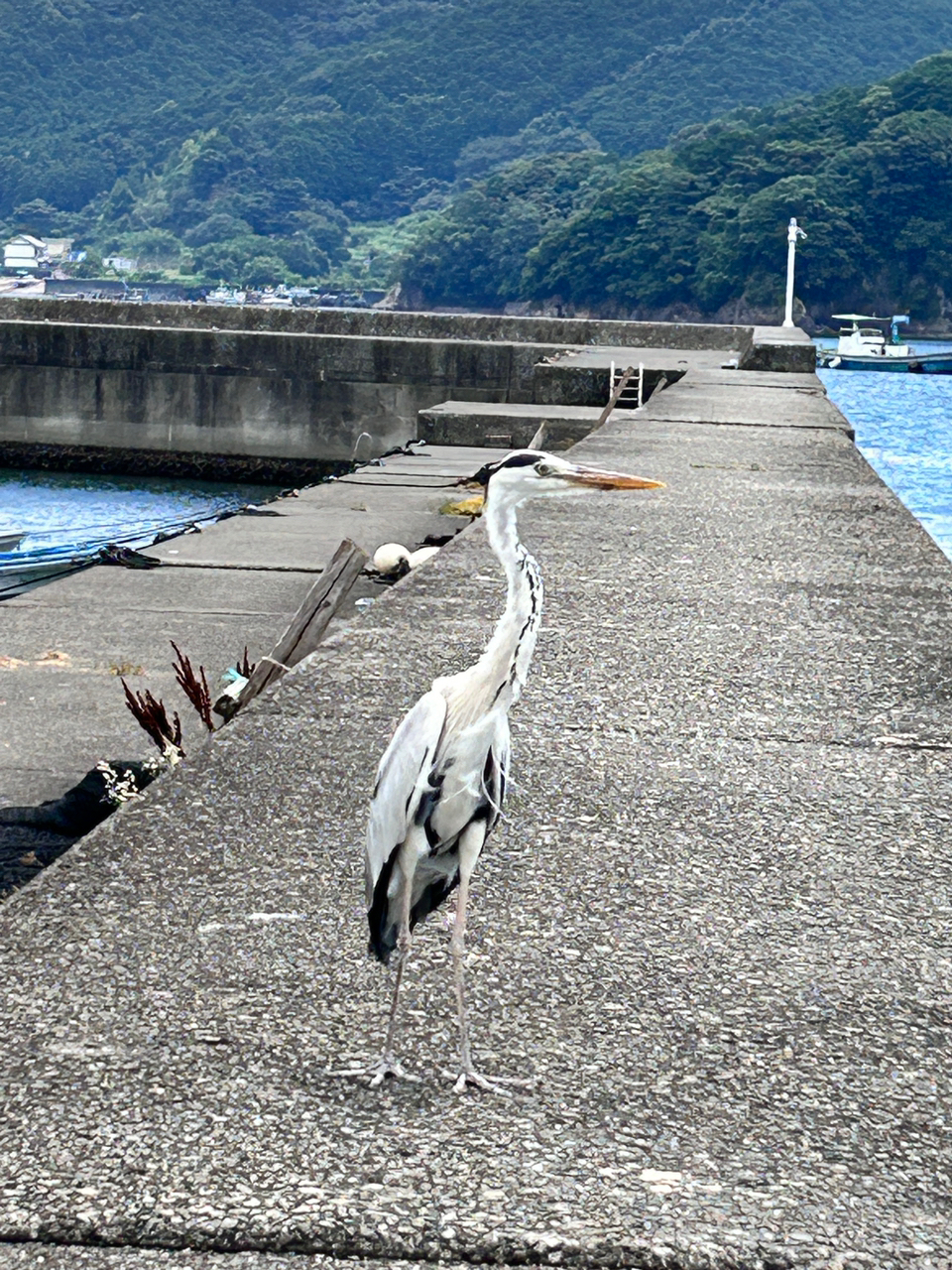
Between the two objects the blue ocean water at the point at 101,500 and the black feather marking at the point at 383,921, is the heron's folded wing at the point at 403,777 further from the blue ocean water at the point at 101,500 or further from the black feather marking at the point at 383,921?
the blue ocean water at the point at 101,500

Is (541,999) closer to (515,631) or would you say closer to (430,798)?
(430,798)

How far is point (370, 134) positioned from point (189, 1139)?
163037 millimetres

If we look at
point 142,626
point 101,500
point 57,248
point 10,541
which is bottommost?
point 101,500

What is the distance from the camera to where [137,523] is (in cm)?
1556

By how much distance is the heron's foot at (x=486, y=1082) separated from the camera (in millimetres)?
2684

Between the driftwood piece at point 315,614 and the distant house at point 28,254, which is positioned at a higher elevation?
the distant house at point 28,254

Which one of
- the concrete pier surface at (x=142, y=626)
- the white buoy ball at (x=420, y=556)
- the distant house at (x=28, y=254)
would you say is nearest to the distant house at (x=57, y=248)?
the distant house at (x=28, y=254)

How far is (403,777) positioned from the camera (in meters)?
2.65

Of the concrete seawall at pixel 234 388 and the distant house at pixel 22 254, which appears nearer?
the concrete seawall at pixel 234 388

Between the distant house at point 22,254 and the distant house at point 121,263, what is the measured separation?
23.6 ft

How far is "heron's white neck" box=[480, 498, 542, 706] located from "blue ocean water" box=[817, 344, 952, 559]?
12048 millimetres

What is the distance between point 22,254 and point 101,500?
104 metres

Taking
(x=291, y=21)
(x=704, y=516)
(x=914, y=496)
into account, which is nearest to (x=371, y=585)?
(x=704, y=516)

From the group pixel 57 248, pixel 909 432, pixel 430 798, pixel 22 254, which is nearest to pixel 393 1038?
pixel 430 798
